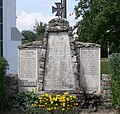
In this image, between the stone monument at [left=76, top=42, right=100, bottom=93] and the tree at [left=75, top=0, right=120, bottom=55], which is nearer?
the stone monument at [left=76, top=42, right=100, bottom=93]

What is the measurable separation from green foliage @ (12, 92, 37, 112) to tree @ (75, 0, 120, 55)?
9.75 metres

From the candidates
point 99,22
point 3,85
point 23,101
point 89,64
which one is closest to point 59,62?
point 89,64

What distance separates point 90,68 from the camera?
1145 centimetres

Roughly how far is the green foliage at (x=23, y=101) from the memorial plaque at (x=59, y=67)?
0.59 m

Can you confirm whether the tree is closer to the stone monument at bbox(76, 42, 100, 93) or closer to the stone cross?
the stone cross

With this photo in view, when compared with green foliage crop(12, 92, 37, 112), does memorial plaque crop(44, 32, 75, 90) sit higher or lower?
higher

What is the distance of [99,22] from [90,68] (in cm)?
894

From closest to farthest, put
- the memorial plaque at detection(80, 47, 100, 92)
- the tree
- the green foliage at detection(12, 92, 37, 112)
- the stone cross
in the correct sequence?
the green foliage at detection(12, 92, 37, 112)
the memorial plaque at detection(80, 47, 100, 92)
the stone cross
the tree

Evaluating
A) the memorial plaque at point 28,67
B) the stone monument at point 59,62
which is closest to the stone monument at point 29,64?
the memorial plaque at point 28,67

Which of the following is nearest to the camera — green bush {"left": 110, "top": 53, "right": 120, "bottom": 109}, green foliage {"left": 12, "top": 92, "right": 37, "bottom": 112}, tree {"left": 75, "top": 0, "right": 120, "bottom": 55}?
green bush {"left": 110, "top": 53, "right": 120, "bottom": 109}

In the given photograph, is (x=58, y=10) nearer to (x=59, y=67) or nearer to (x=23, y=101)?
(x=59, y=67)

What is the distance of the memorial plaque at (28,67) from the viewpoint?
37.7ft

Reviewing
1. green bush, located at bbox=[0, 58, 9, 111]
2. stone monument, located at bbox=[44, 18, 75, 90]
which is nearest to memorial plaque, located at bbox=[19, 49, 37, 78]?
stone monument, located at bbox=[44, 18, 75, 90]

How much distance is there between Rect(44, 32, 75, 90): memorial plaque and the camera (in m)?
11.4
